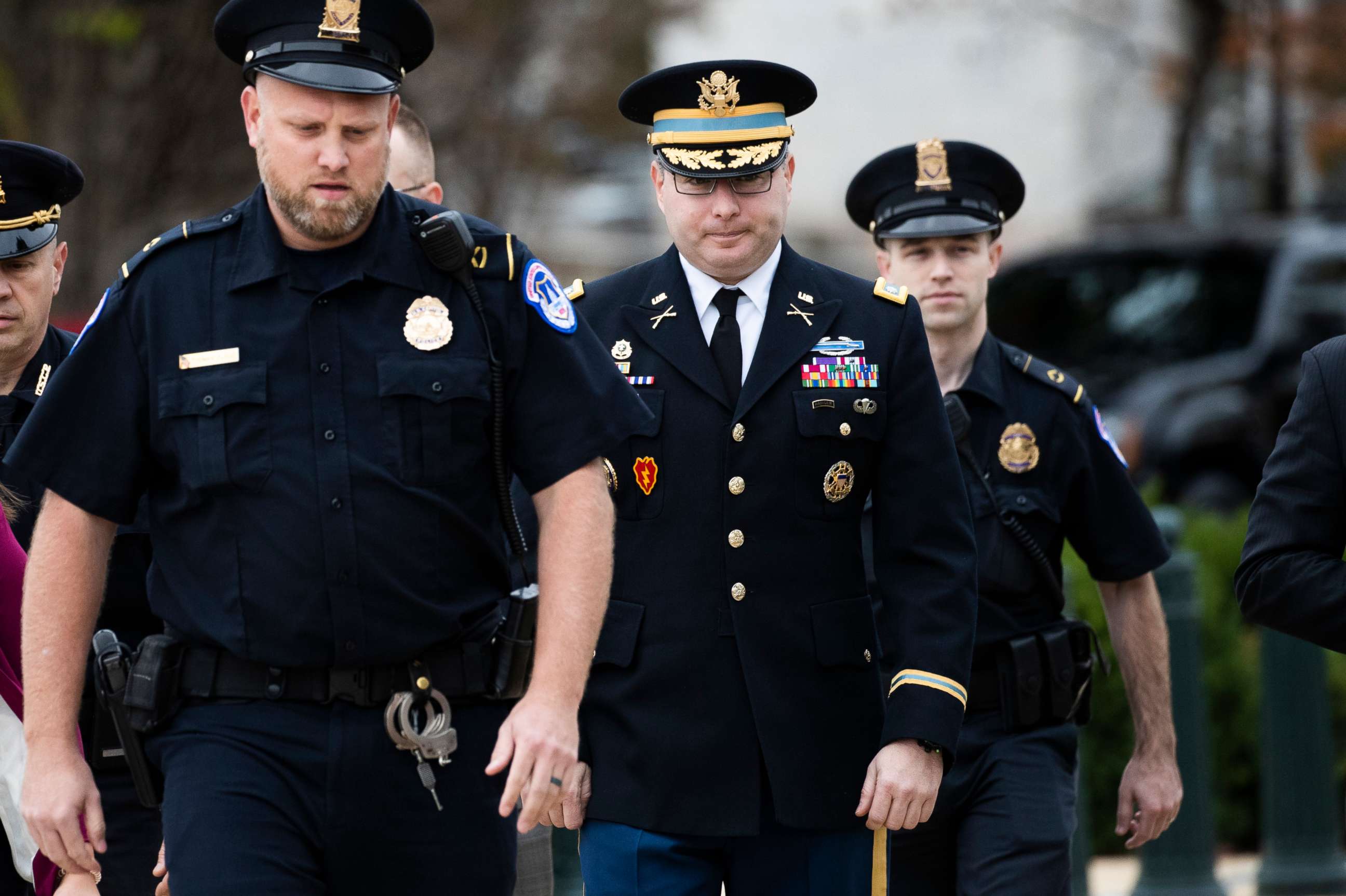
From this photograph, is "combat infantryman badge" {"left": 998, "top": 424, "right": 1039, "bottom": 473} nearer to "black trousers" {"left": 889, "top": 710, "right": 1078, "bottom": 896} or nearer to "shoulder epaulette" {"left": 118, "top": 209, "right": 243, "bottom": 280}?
"black trousers" {"left": 889, "top": 710, "right": 1078, "bottom": 896}

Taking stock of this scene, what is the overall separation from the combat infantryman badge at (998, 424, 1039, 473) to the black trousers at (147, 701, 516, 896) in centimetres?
190

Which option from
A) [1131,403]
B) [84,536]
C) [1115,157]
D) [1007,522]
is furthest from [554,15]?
[84,536]

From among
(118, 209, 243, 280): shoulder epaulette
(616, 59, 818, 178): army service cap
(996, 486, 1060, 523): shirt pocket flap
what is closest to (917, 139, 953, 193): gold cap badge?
(996, 486, 1060, 523): shirt pocket flap

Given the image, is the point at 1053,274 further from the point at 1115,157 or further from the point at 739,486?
the point at 1115,157

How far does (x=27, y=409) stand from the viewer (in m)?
4.79

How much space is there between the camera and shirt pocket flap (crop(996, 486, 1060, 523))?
5113 millimetres

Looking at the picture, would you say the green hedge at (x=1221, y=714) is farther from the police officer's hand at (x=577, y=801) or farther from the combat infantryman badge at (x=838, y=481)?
the police officer's hand at (x=577, y=801)

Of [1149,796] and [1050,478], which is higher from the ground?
[1050,478]

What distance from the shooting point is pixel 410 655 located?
12.1 feet

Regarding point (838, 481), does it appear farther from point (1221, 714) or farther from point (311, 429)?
point (1221, 714)

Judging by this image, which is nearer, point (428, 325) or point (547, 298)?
point (428, 325)

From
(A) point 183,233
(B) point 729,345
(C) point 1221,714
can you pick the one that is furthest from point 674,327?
(C) point 1221,714

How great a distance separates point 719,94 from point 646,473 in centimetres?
83

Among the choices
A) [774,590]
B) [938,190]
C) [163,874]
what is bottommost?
[163,874]
